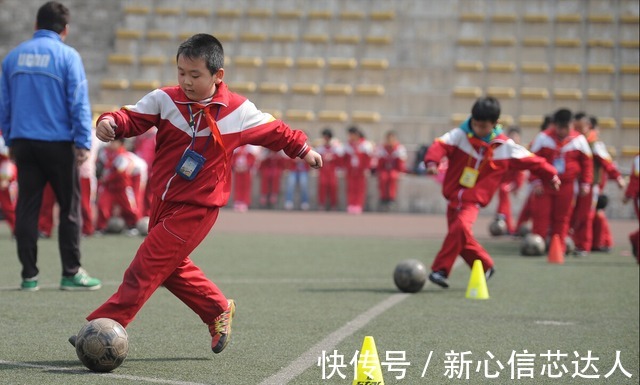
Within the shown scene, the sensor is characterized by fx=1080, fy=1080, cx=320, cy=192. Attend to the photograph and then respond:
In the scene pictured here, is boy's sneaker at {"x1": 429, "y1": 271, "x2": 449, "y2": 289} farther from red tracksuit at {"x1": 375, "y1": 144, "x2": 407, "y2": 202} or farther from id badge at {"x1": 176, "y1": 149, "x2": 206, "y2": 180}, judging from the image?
red tracksuit at {"x1": 375, "y1": 144, "x2": 407, "y2": 202}

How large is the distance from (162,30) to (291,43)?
3.76 m

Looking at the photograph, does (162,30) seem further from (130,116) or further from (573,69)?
(130,116)

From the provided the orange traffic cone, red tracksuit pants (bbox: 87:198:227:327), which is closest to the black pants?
red tracksuit pants (bbox: 87:198:227:327)

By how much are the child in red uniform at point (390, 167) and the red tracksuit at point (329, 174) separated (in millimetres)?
1027

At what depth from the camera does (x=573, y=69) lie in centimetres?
2827

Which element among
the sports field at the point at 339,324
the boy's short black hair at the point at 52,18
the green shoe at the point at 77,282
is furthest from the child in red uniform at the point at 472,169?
the boy's short black hair at the point at 52,18

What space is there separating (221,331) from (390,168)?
1998 cm

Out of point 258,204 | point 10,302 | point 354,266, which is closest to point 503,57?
point 258,204

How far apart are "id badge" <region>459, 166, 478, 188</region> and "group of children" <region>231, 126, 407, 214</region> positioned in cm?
1556

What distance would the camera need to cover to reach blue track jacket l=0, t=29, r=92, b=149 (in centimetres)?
924

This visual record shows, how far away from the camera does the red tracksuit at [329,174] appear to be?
26.6 m

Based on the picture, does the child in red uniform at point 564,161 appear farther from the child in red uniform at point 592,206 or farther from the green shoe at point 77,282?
the green shoe at point 77,282

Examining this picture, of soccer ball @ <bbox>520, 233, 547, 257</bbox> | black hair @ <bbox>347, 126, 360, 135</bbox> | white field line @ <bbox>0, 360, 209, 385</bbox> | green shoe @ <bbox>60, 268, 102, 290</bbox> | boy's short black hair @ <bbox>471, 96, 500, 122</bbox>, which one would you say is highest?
boy's short black hair @ <bbox>471, 96, 500, 122</bbox>

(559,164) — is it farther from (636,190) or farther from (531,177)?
(531,177)
